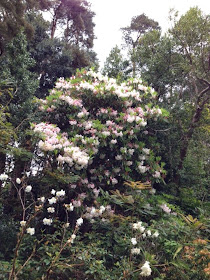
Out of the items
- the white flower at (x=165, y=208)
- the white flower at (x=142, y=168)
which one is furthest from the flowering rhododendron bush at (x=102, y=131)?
the white flower at (x=165, y=208)

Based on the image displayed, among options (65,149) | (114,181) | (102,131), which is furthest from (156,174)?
(65,149)

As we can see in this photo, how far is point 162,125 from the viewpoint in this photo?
5.16m

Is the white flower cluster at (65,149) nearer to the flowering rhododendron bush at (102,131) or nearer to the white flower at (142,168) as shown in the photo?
the flowering rhododendron bush at (102,131)

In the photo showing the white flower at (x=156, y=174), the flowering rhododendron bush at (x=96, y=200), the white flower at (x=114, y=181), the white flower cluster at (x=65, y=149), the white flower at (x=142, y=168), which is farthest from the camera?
the white flower at (x=156, y=174)

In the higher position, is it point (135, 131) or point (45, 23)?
point (45, 23)

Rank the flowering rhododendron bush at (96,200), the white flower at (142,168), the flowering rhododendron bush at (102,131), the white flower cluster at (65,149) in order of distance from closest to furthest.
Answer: the flowering rhododendron bush at (96,200) → the white flower cluster at (65,149) → the flowering rhododendron bush at (102,131) → the white flower at (142,168)

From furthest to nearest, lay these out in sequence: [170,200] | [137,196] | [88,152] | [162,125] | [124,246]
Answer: [162,125] < [170,200] < [88,152] < [137,196] < [124,246]

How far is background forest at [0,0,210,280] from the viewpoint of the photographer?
238cm

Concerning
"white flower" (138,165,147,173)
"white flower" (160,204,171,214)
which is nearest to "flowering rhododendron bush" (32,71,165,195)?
"white flower" (138,165,147,173)

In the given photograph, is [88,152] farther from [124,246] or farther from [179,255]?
[179,255]

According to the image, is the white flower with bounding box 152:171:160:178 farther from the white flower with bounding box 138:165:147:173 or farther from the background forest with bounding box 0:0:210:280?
the white flower with bounding box 138:165:147:173

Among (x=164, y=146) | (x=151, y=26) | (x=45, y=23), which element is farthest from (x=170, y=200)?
(x=151, y=26)

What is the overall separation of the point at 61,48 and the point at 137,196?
19.5 ft

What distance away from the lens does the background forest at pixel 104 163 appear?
2.38 meters
